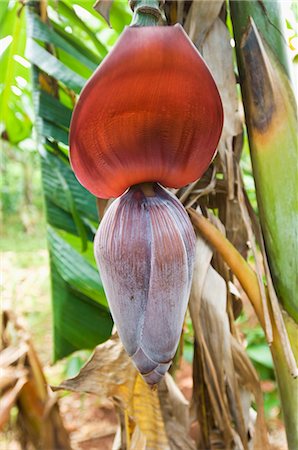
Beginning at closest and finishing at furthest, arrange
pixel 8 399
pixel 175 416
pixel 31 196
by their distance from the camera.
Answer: pixel 175 416
pixel 8 399
pixel 31 196

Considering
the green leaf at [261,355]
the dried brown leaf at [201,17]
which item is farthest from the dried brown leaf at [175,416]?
the green leaf at [261,355]

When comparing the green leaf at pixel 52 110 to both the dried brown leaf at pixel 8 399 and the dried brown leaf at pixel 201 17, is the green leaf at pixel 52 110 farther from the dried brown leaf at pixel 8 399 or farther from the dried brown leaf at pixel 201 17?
the dried brown leaf at pixel 8 399

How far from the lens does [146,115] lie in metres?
0.21

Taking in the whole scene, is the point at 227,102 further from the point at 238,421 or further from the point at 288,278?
the point at 238,421

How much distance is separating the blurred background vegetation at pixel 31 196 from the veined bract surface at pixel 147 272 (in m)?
0.17

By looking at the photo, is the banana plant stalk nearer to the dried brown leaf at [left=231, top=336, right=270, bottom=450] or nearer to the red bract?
the red bract

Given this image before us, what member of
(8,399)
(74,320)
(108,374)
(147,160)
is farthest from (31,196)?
(147,160)

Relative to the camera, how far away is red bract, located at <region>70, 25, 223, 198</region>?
7.7 inches

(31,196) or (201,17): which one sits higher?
(201,17)

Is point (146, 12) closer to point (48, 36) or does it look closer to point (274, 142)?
point (274, 142)

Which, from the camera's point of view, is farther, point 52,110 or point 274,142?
point 52,110

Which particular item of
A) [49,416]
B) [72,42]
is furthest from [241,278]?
[49,416]

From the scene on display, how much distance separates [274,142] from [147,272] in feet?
0.43

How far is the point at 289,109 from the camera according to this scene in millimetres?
295
